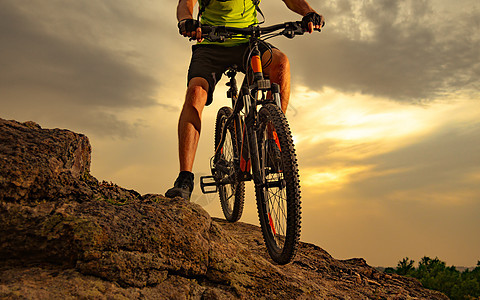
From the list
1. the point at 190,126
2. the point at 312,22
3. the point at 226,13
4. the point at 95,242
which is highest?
the point at 226,13

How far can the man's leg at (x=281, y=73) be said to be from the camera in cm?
443

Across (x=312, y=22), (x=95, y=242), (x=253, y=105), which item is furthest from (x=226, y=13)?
(x=95, y=242)

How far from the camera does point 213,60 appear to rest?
15.6 ft

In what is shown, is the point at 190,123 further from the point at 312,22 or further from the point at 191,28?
the point at 312,22

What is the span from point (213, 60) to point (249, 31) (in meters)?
0.83

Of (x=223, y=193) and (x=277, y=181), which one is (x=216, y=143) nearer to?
(x=223, y=193)

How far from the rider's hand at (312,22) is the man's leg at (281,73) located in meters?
0.42

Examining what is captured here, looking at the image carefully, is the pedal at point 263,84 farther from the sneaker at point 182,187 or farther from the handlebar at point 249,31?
the sneaker at point 182,187

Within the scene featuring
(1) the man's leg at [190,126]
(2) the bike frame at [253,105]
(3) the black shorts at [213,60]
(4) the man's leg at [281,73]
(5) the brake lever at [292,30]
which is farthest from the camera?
(3) the black shorts at [213,60]

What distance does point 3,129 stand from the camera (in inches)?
125

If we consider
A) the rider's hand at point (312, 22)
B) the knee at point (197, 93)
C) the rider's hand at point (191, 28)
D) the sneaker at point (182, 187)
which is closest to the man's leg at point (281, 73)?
the rider's hand at point (312, 22)

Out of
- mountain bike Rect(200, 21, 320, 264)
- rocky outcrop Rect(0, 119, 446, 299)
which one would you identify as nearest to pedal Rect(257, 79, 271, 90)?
mountain bike Rect(200, 21, 320, 264)

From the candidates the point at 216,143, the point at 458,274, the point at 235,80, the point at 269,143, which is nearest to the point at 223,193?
the point at 216,143

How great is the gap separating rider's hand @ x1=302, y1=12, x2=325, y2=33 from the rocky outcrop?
2161 millimetres
